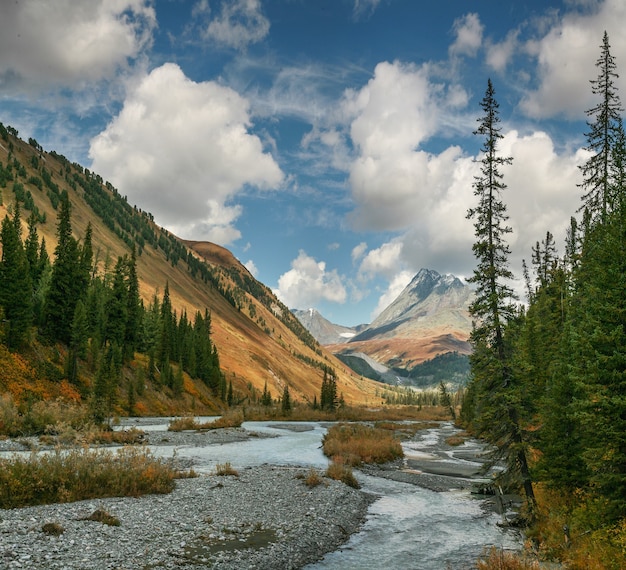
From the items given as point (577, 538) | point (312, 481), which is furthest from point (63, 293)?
point (577, 538)

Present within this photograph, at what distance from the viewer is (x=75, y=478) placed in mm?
18562

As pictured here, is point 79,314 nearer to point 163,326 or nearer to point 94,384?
point 94,384

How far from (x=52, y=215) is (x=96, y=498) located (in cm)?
18267

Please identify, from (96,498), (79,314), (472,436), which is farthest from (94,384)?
(472,436)

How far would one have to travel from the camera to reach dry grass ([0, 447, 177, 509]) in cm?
1631

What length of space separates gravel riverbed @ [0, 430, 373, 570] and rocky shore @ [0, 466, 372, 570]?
29 mm

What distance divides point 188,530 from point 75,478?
6442 mm

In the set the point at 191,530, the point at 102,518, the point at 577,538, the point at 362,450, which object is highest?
the point at 102,518

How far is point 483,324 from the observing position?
24609 millimetres

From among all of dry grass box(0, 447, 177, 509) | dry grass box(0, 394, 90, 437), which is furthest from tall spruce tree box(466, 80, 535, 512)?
dry grass box(0, 394, 90, 437)

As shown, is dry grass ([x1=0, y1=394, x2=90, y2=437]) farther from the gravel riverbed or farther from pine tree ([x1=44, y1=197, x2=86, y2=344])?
pine tree ([x1=44, y1=197, x2=86, y2=344])

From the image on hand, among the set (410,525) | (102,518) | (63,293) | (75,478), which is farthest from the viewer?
(63,293)

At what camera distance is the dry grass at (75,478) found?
53.5 ft

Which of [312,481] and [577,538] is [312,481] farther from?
[577,538]
